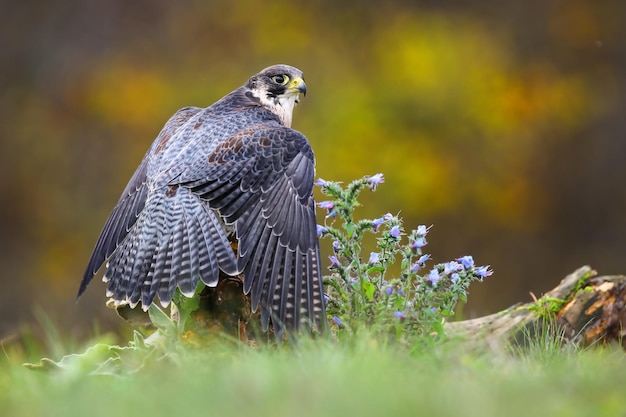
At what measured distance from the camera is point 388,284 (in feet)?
14.9

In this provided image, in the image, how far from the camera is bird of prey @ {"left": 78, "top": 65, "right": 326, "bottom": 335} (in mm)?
4738

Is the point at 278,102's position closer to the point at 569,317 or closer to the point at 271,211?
the point at 271,211

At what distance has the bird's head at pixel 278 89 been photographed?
6207 mm

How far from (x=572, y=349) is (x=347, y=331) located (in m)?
1.18

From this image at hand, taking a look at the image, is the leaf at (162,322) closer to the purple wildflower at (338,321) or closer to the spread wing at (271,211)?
Answer: the spread wing at (271,211)

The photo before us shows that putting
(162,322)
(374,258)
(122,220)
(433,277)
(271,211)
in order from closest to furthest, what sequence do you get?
(433,277) → (374,258) → (162,322) → (271,211) → (122,220)

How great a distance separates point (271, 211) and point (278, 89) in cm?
151

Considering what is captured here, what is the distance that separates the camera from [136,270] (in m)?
5.00

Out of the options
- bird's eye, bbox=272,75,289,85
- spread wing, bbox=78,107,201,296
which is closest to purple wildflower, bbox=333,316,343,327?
spread wing, bbox=78,107,201,296

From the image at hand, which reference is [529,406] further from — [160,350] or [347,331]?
[160,350]

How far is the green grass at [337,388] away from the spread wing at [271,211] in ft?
2.20

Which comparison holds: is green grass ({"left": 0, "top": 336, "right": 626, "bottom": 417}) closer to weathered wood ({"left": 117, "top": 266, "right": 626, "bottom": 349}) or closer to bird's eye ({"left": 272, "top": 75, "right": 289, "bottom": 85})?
weathered wood ({"left": 117, "top": 266, "right": 626, "bottom": 349})

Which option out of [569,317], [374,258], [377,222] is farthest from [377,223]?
[569,317]

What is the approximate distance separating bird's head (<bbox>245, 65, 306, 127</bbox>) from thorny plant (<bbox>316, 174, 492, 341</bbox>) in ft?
5.21
